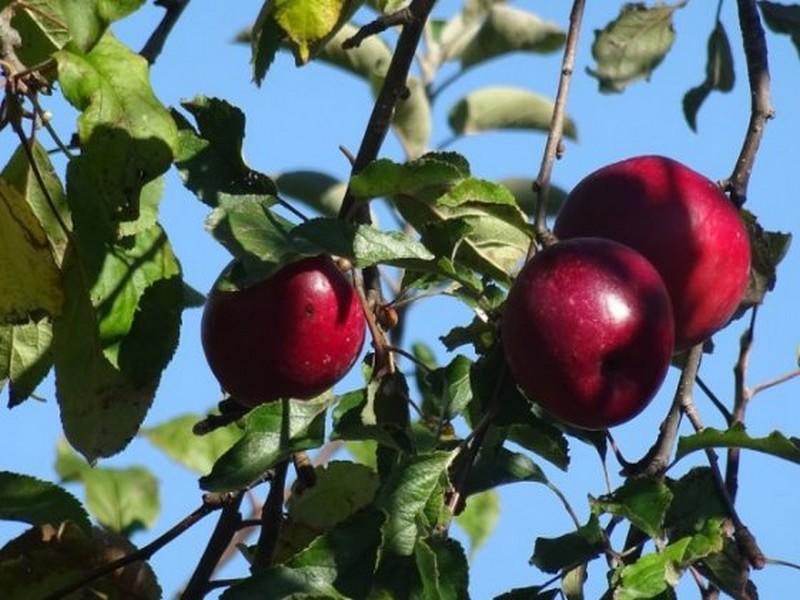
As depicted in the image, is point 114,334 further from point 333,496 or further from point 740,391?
point 740,391

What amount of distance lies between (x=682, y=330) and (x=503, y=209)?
0.69 feet

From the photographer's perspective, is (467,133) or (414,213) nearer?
(414,213)

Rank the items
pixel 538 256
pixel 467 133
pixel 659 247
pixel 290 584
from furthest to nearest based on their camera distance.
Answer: pixel 467 133
pixel 659 247
pixel 538 256
pixel 290 584

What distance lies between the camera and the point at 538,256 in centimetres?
155

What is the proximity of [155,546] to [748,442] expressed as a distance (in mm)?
521

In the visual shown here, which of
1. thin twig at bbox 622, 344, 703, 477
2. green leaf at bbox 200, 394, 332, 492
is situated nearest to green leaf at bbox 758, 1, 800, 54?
thin twig at bbox 622, 344, 703, 477

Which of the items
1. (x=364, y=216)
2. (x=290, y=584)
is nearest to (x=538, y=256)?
(x=364, y=216)

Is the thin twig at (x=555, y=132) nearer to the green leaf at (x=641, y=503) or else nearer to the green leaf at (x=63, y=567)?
the green leaf at (x=641, y=503)

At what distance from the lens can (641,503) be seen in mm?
1511

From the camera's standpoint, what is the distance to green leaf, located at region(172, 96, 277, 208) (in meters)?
1.64

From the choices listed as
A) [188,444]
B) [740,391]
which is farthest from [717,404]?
[188,444]

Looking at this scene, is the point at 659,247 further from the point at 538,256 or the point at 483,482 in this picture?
the point at 483,482

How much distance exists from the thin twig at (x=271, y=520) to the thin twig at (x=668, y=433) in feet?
1.00

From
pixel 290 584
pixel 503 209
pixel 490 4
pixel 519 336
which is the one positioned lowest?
pixel 290 584
